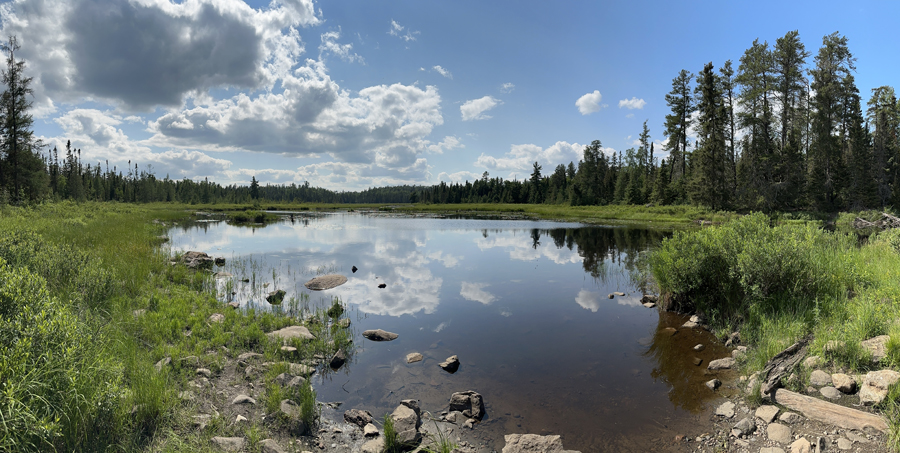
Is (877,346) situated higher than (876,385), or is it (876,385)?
(877,346)

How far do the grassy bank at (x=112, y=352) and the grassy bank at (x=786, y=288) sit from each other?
32.8ft

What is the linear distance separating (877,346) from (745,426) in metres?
2.86

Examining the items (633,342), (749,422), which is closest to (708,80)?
(633,342)

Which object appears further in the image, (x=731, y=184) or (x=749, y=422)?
(x=731, y=184)

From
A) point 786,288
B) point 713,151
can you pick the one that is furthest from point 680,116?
point 786,288

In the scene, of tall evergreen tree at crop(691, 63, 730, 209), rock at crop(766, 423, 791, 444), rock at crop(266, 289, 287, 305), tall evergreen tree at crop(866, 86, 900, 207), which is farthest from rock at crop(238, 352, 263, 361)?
tall evergreen tree at crop(866, 86, 900, 207)

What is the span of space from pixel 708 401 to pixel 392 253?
22.2m

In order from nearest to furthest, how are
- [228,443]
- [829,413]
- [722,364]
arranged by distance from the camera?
[228,443] < [829,413] < [722,364]

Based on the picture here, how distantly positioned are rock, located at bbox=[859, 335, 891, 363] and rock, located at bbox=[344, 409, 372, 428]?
29.2 ft

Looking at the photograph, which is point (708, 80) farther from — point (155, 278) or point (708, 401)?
point (155, 278)

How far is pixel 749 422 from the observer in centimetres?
652

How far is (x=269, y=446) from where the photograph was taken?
5586mm

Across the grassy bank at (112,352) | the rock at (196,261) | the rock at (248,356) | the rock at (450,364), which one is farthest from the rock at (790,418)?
the rock at (196,261)

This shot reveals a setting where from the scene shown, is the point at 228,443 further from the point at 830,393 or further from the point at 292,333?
the point at 830,393
